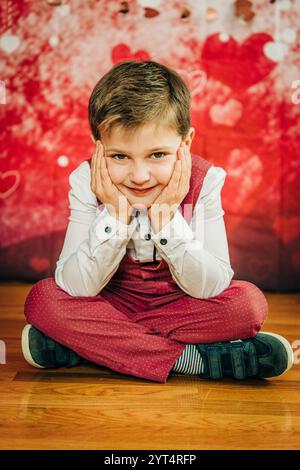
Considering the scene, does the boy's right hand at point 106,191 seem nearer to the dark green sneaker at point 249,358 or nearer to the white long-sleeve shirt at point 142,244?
the white long-sleeve shirt at point 142,244

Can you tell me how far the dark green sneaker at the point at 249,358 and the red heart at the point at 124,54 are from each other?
144 centimetres

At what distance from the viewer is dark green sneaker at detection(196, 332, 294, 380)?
1309 millimetres

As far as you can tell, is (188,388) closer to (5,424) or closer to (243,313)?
(243,313)

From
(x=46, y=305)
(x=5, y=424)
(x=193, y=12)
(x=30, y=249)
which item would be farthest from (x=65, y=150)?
(x=5, y=424)

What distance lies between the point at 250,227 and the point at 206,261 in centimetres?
124

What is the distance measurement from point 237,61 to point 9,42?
88 cm

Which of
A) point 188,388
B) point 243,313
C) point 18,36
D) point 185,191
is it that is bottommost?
point 188,388

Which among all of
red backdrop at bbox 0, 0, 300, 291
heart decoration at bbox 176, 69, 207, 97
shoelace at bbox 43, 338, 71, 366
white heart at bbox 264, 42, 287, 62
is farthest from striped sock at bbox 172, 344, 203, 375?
white heart at bbox 264, 42, 287, 62

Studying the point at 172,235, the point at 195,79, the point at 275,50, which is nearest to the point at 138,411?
the point at 172,235

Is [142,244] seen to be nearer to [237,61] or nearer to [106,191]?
[106,191]

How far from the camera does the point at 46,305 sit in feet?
4.39

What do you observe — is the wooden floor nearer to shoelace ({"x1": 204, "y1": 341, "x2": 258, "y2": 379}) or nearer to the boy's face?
shoelace ({"x1": 204, "y1": 341, "x2": 258, "y2": 379})

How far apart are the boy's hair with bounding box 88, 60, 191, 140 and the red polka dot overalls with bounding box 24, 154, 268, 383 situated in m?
0.19

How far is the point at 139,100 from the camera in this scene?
124 centimetres
